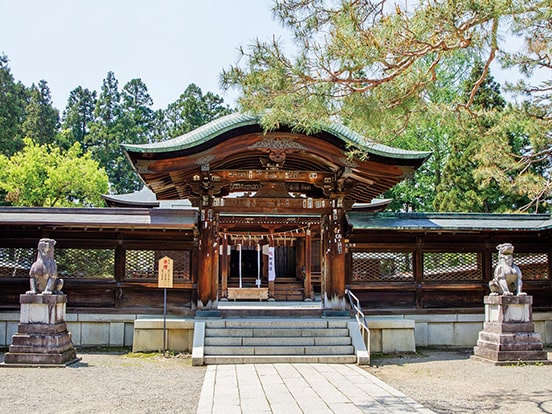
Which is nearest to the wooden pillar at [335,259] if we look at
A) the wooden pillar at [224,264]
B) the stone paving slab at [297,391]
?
the stone paving slab at [297,391]

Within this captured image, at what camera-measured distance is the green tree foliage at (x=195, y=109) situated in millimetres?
49781

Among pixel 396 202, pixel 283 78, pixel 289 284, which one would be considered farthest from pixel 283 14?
pixel 396 202

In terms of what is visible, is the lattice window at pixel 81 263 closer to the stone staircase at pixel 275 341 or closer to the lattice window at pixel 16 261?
the lattice window at pixel 16 261

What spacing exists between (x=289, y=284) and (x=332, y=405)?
15207 mm

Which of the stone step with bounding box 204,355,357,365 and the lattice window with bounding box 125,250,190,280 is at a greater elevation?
the lattice window with bounding box 125,250,190,280

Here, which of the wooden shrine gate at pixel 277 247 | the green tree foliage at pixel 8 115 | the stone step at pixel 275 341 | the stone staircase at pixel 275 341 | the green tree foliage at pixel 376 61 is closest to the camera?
the green tree foliage at pixel 376 61

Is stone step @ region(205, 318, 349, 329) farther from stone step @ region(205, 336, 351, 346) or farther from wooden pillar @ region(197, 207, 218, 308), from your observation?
wooden pillar @ region(197, 207, 218, 308)

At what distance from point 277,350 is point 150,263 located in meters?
4.20

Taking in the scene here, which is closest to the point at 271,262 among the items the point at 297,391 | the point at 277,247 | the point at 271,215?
the point at 277,247

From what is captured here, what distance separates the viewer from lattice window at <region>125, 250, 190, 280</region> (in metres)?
13.4

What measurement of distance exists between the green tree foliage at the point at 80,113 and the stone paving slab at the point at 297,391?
150 ft

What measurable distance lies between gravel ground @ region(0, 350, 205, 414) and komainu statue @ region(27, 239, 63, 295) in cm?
156

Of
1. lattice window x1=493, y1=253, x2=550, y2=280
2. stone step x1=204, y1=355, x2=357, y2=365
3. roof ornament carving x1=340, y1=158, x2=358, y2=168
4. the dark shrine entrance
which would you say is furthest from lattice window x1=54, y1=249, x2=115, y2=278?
lattice window x1=493, y1=253, x2=550, y2=280

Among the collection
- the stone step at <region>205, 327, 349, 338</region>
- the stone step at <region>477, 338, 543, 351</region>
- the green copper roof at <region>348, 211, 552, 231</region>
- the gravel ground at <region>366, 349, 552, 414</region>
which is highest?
the green copper roof at <region>348, 211, 552, 231</region>
